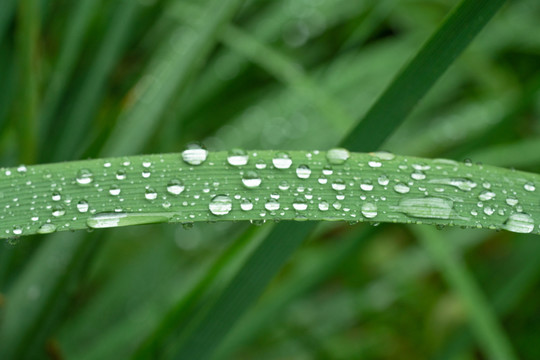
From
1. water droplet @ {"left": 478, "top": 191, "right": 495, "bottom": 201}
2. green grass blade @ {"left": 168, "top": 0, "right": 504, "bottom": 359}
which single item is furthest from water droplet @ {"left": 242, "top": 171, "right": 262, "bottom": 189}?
water droplet @ {"left": 478, "top": 191, "right": 495, "bottom": 201}

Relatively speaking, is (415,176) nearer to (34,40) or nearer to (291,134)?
(34,40)

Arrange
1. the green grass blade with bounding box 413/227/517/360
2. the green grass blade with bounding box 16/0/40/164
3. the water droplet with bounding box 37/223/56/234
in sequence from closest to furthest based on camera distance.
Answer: the water droplet with bounding box 37/223/56/234, the green grass blade with bounding box 16/0/40/164, the green grass blade with bounding box 413/227/517/360

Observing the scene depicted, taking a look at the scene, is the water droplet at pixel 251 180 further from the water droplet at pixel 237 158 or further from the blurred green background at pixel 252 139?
the blurred green background at pixel 252 139

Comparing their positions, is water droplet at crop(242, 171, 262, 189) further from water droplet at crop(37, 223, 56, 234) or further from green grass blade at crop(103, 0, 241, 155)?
green grass blade at crop(103, 0, 241, 155)

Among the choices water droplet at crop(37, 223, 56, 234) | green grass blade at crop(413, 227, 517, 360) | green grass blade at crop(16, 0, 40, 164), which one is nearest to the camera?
water droplet at crop(37, 223, 56, 234)

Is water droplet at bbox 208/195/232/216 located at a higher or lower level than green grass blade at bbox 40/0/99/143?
lower

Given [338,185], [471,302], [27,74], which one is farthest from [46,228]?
[471,302]
